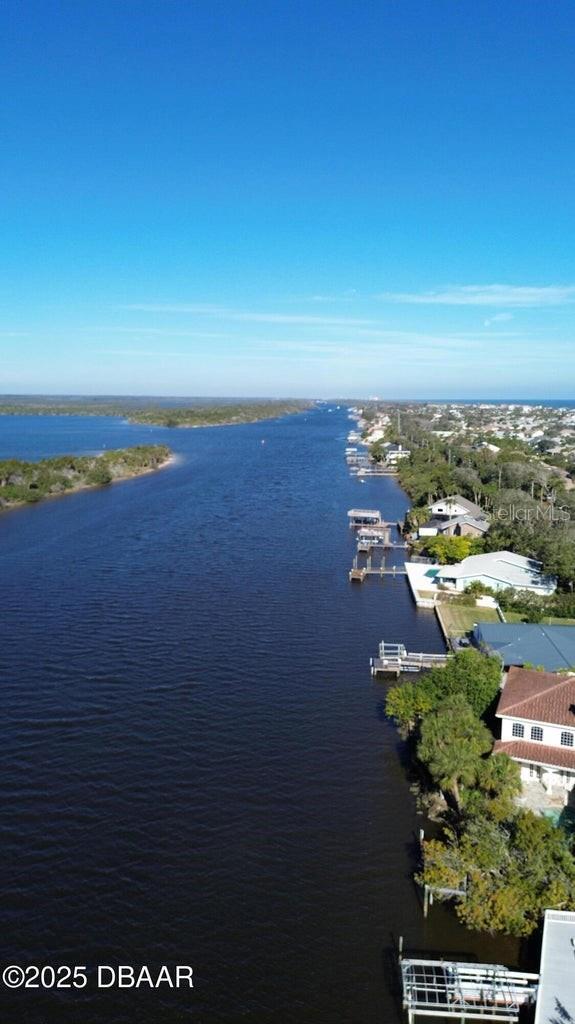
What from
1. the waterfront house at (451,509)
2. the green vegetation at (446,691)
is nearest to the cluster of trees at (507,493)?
the waterfront house at (451,509)

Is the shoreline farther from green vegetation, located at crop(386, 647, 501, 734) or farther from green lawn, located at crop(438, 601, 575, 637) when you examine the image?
green vegetation, located at crop(386, 647, 501, 734)

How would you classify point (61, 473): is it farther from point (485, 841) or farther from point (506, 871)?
point (506, 871)

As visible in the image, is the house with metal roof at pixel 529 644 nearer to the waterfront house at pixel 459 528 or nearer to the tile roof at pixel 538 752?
the tile roof at pixel 538 752

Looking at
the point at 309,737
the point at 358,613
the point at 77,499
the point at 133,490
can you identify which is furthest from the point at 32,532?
the point at 309,737

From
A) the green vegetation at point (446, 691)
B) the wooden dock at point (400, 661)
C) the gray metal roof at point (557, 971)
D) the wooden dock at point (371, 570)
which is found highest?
the green vegetation at point (446, 691)

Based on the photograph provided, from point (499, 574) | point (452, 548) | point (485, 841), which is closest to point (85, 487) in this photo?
point (452, 548)
